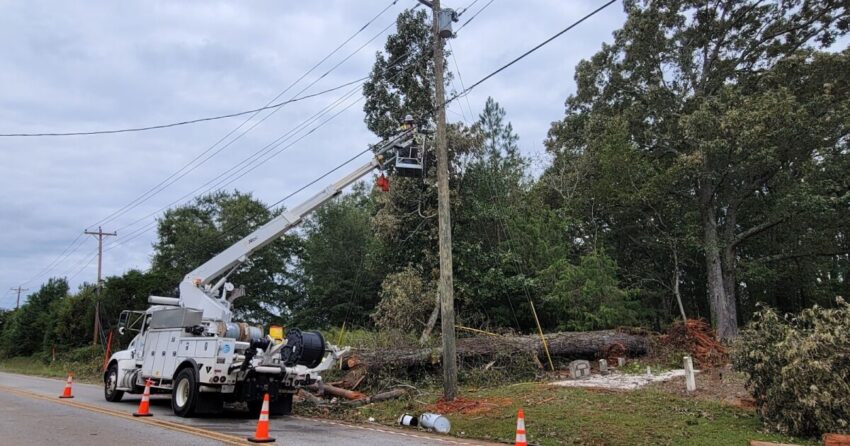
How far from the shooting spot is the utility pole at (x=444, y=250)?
1200cm

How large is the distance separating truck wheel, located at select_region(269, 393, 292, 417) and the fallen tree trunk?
2.89 metres

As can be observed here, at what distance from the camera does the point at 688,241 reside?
2461 centimetres

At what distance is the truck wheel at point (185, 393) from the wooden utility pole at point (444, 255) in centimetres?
540

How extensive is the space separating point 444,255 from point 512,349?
17.3ft

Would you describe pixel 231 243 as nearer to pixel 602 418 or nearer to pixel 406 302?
pixel 406 302

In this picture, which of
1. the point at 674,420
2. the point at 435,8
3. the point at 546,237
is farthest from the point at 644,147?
the point at 674,420

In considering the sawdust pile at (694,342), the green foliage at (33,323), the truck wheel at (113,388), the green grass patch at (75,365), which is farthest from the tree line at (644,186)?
the green foliage at (33,323)

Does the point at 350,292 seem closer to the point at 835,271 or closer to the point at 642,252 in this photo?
the point at 642,252

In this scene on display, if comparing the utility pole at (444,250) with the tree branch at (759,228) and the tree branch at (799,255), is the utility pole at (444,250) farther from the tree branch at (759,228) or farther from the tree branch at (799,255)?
the tree branch at (799,255)

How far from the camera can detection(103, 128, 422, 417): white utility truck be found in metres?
11.6

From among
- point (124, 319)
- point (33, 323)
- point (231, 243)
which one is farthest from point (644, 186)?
point (33, 323)

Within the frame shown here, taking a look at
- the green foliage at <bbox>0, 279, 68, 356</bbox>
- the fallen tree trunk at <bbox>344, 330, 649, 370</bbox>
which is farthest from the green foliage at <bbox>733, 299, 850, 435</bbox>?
the green foliage at <bbox>0, 279, 68, 356</bbox>

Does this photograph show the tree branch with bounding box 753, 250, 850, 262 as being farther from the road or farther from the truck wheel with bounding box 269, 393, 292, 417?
the truck wheel with bounding box 269, 393, 292, 417

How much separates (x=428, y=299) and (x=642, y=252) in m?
14.1
